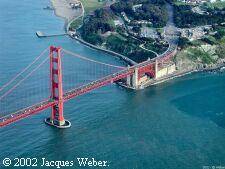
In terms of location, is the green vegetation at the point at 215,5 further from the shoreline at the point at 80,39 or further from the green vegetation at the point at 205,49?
the shoreline at the point at 80,39

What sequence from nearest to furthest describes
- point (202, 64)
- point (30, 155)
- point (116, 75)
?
point (30, 155) < point (116, 75) < point (202, 64)

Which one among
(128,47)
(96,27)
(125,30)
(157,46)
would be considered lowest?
(128,47)

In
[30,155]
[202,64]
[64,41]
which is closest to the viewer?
[30,155]

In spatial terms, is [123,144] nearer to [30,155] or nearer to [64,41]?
[30,155]

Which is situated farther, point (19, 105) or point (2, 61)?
point (2, 61)

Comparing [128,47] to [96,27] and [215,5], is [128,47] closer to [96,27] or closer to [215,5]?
[96,27]

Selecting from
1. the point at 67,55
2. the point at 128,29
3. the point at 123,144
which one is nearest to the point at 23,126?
the point at 123,144

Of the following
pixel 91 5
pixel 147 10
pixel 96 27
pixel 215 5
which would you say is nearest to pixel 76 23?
pixel 96 27
